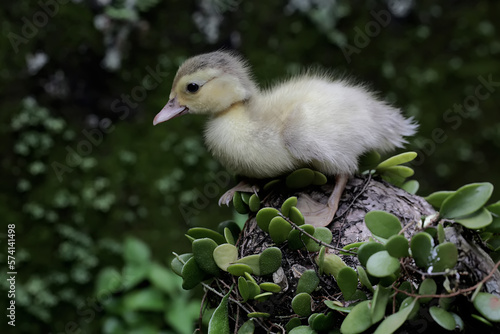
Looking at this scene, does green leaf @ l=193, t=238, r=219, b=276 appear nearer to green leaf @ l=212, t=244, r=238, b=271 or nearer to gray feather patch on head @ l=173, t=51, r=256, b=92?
green leaf @ l=212, t=244, r=238, b=271

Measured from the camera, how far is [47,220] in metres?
2.13

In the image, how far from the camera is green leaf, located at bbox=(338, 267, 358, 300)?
0.85 m

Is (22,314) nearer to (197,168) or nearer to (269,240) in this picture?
(197,168)

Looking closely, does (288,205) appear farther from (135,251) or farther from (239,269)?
(135,251)

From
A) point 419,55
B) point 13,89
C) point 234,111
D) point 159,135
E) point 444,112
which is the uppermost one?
point 13,89

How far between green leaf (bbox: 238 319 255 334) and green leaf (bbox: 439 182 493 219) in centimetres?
38

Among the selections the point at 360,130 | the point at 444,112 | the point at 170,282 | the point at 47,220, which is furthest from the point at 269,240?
the point at 444,112

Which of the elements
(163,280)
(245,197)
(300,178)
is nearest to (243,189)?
(245,197)

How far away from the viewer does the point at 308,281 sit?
914mm

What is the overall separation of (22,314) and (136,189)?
0.67 meters

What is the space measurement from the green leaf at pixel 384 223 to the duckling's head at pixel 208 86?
17.4 inches

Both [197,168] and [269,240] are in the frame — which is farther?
[197,168]

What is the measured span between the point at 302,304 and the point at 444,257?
25 centimetres

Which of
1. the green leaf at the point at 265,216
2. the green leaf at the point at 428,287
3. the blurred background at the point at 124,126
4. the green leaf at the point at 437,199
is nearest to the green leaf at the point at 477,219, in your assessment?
the green leaf at the point at 428,287
